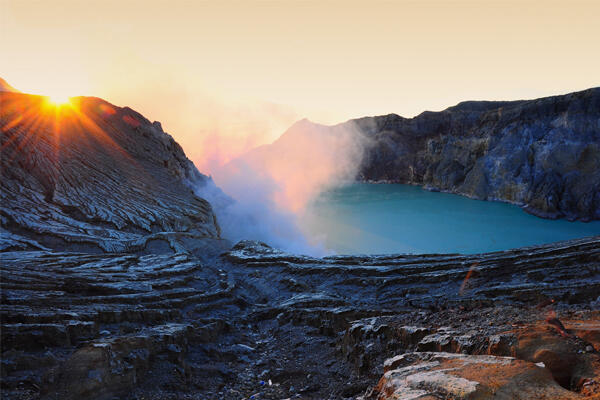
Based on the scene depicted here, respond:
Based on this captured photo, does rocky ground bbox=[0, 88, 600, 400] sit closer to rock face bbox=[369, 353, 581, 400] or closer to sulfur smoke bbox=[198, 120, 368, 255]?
rock face bbox=[369, 353, 581, 400]

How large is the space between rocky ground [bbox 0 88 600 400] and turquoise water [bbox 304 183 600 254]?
1549 cm

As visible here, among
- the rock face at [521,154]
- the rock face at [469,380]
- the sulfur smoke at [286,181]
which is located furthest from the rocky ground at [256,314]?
the rock face at [521,154]

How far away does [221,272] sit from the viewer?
593 inches

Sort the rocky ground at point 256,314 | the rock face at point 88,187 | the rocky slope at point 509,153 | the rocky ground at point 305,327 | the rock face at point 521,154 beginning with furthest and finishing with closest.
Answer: the rocky slope at point 509,153 → the rock face at point 521,154 → the rock face at point 88,187 → the rocky ground at point 256,314 → the rocky ground at point 305,327

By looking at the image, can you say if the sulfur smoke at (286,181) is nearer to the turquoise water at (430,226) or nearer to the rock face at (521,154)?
the turquoise water at (430,226)

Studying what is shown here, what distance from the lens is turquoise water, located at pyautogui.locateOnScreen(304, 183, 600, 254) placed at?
98.3 ft

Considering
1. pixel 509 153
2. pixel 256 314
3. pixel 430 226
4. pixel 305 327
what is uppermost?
pixel 509 153

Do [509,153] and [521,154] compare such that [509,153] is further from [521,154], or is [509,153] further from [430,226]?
[430,226]

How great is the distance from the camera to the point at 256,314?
11.3 m

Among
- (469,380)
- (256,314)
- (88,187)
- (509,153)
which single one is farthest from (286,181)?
(469,380)

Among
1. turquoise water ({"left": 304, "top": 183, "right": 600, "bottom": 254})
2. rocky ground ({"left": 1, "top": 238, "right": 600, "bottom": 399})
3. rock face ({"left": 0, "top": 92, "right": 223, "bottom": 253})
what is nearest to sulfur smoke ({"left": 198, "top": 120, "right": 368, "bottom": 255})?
turquoise water ({"left": 304, "top": 183, "right": 600, "bottom": 254})

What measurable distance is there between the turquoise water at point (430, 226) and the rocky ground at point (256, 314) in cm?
1549

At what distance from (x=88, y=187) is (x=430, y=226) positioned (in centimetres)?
2988

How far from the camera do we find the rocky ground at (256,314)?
454cm
